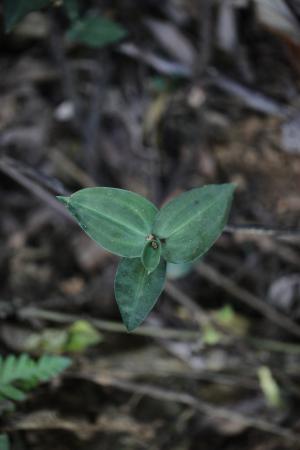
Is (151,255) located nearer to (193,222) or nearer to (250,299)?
(193,222)

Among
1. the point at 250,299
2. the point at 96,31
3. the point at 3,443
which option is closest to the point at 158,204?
the point at 250,299

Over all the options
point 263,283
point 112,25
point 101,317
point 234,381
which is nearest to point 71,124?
point 112,25

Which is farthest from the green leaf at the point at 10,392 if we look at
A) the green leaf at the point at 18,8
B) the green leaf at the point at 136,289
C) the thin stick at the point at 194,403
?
the green leaf at the point at 18,8

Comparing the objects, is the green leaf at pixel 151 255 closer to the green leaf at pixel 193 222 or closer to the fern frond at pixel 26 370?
the green leaf at pixel 193 222

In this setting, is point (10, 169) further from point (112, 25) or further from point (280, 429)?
point (280, 429)

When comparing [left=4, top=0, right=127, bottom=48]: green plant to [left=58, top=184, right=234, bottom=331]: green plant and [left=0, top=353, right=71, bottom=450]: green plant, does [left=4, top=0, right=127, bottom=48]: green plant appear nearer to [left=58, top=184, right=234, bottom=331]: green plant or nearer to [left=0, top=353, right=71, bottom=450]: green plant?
[left=58, top=184, right=234, bottom=331]: green plant

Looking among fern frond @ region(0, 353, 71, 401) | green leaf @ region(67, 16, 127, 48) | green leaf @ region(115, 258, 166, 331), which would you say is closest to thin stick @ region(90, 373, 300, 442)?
fern frond @ region(0, 353, 71, 401)
